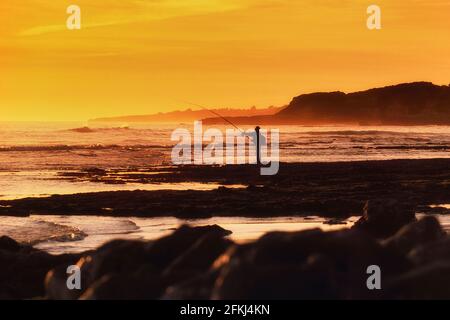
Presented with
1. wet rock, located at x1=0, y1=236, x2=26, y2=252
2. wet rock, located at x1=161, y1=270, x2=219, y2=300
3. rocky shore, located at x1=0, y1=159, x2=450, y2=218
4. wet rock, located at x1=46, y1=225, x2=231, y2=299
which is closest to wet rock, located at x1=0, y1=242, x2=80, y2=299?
wet rock, located at x1=0, y1=236, x2=26, y2=252

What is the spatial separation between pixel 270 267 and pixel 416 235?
413cm

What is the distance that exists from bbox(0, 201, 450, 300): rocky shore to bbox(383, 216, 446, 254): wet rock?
0.05 ft

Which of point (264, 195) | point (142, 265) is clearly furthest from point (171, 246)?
point (264, 195)

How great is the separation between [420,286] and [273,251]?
61.3 inches

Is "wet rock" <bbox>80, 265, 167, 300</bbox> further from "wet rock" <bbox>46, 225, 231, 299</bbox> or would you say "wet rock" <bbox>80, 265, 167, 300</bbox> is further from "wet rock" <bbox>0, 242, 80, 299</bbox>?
"wet rock" <bbox>0, 242, 80, 299</bbox>

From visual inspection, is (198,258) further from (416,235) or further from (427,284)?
(427,284)

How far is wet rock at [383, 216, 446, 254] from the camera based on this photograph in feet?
44.5

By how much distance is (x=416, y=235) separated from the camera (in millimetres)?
14141

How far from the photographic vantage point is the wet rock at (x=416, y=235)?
13.6 m

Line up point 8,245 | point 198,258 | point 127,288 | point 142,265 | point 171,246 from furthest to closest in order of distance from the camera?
point 8,245, point 171,246, point 198,258, point 142,265, point 127,288

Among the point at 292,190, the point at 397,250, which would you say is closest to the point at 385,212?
the point at 397,250

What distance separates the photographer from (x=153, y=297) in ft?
38.8

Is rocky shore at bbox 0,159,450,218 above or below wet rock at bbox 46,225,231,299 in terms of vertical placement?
below

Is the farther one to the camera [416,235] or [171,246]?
[416,235]
